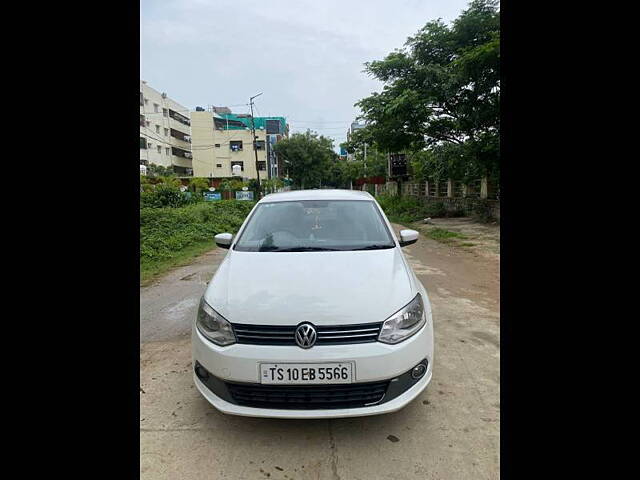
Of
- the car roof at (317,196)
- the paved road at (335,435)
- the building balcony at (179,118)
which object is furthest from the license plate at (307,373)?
the building balcony at (179,118)

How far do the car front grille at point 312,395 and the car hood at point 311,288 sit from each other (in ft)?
1.05

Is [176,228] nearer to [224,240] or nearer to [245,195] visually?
[224,240]

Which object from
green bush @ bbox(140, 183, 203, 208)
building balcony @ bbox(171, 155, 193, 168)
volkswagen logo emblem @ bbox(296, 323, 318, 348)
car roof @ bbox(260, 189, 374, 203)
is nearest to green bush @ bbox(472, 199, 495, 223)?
car roof @ bbox(260, 189, 374, 203)

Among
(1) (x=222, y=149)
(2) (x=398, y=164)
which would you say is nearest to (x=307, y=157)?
(1) (x=222, y=149)

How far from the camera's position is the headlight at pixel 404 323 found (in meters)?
1.94

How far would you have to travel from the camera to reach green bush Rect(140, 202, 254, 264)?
811cm

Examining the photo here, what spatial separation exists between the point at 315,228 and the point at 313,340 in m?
1.37

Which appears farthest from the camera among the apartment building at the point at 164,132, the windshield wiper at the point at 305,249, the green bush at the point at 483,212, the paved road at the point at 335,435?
the apartment building at the point at 164,132

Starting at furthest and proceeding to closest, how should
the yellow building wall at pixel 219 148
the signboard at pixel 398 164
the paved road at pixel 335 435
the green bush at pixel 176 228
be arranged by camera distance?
the yellow building wall at pixel 219 148 < the signboard at pixel 398 164 < the green bush at pixel 176 228 < the paved road at pixel 335 435

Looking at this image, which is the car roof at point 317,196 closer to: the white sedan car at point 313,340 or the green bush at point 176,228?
the white sedan car at point 313,340

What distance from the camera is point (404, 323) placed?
201 centimetres

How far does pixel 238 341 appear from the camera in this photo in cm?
193
